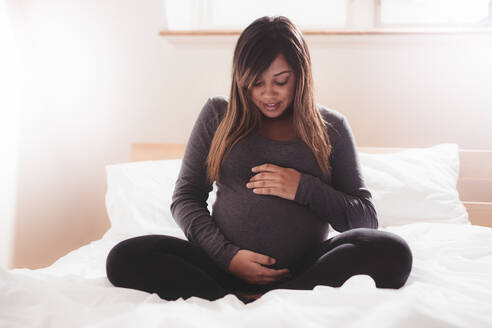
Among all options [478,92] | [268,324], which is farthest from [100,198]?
[478,92]

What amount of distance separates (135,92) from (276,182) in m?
1.17

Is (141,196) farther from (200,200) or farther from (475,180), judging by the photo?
(475,180)

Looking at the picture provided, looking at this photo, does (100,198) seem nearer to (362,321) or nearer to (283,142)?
(283,142)

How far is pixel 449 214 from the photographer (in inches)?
55.0

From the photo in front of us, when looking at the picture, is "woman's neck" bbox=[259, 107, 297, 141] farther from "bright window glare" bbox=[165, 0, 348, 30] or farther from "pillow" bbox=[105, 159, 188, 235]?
"bright window glare" bbox=[165, 0, 348, 30]

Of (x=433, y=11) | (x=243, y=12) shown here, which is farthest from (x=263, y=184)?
(x=433, y=11)

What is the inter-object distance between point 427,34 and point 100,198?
5.45 feet

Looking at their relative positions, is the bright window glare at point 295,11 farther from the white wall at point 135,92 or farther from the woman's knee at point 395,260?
the woman's knee at point 395,260

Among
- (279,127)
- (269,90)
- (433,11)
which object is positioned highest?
(433,11)

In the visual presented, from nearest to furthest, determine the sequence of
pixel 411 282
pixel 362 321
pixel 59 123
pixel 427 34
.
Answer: pixel 362 321 → pixel 411 282 → pixel 427 34 → pixel 59 123

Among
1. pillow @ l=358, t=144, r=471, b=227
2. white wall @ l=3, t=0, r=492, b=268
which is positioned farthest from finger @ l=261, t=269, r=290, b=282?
white wall @ l=3, t=0, r=492, b=268

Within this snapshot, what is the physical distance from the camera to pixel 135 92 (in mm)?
1924

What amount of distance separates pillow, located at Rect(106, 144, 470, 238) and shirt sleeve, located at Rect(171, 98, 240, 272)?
0.83ft

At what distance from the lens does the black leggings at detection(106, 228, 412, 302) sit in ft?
2.93
